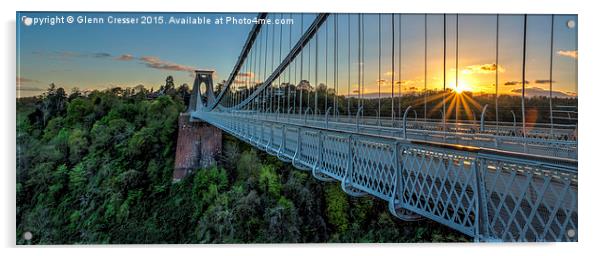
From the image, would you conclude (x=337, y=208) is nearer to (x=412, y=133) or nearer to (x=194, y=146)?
(x=412, y=133)

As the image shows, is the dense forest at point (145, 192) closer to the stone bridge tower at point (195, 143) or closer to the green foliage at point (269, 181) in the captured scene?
the green foliage at point (269, 181)

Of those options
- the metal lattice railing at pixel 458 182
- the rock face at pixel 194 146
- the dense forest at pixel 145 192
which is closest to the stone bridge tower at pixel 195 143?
the rock face at pixel 194 146

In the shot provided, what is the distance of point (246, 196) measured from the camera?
593cm

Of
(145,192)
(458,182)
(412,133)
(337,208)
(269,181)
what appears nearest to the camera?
(458,182)

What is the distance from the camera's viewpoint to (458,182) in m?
2.62

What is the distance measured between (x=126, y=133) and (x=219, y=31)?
297cm

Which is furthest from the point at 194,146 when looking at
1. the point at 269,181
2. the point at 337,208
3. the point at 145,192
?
the point at 337,208

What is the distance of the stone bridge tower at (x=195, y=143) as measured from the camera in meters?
7.33

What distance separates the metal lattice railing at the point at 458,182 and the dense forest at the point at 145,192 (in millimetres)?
1078

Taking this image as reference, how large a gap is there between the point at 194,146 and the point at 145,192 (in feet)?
6.70

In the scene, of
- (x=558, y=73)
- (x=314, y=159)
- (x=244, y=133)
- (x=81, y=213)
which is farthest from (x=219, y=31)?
(x=558, y=73)

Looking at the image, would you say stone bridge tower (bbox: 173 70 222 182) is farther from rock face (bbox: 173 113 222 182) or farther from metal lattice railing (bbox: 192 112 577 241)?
metal lattice railing (bbox: 192 112 577 241)

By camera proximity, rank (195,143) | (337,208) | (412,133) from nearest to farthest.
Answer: (412,133), (337,208), (195,143)
